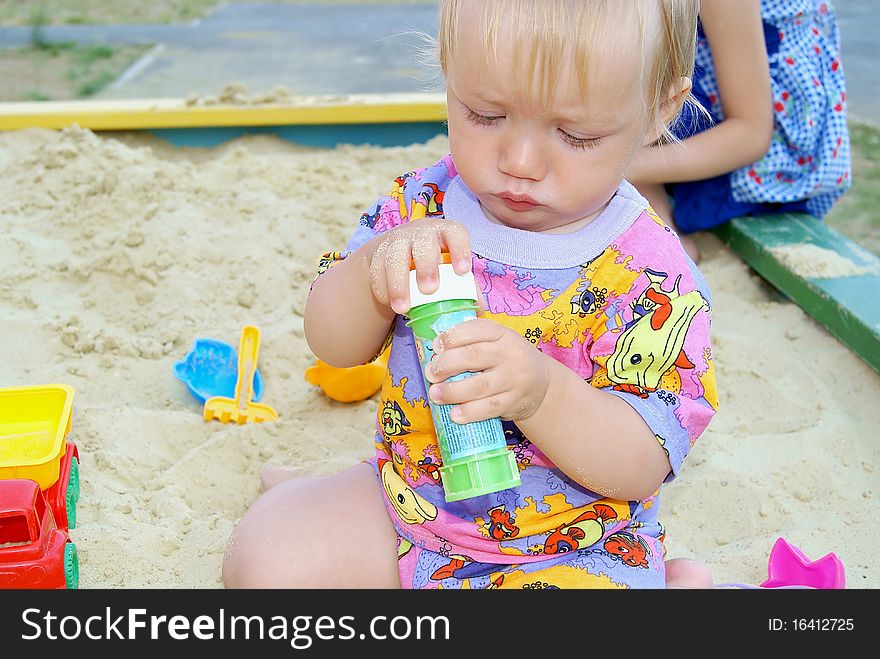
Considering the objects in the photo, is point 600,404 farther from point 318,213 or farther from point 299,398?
point 318,213

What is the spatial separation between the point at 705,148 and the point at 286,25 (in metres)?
4.84

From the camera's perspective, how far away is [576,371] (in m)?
1.46

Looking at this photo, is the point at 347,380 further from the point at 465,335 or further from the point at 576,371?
the point at 465,335

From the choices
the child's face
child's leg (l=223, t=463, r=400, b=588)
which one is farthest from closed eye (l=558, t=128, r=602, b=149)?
child's leg (l=223, t=463, r=400, b=588)

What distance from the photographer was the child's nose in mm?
1273

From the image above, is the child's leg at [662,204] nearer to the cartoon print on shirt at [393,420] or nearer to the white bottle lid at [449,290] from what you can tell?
the cartoon print on shirt at [393,420]

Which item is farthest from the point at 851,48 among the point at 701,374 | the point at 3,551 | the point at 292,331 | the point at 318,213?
the point at 3,551

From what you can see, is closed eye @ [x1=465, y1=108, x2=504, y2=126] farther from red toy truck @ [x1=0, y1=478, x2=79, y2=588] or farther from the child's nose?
red toy truck @ [x1=0, y1=478, x2=79, y2=588]

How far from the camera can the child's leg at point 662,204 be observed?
280 centimetres

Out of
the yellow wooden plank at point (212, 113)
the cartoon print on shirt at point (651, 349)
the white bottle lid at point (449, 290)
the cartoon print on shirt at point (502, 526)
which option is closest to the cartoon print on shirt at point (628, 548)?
the cartoon print on shirt at point (502, 526)

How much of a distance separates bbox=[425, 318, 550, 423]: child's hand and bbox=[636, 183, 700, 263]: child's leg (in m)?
1.65

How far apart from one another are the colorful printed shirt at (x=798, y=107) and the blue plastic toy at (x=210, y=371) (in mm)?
1394

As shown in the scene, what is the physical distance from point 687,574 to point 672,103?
2.27 feet

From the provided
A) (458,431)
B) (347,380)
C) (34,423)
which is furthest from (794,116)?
(34,423)
